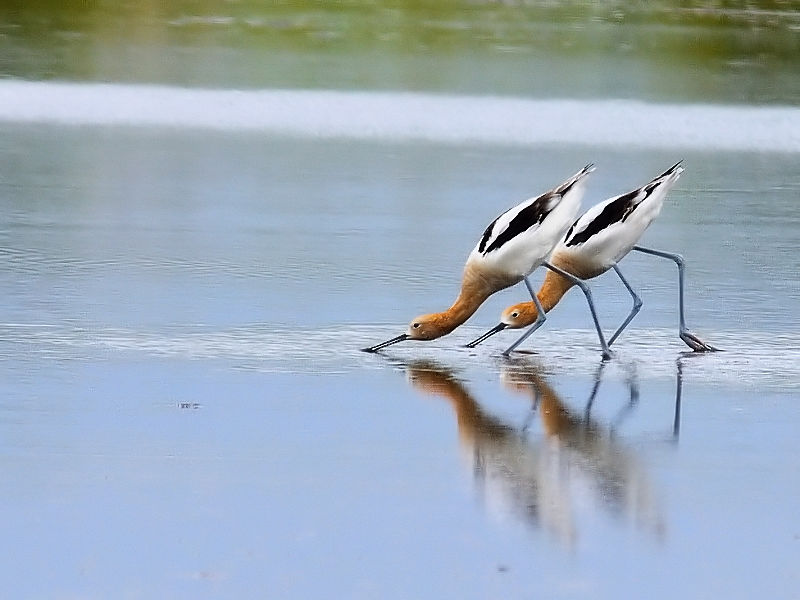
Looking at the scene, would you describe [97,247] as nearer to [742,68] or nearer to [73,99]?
[73,99]

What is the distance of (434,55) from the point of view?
96.6 feet

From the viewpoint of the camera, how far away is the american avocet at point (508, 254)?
920 cm

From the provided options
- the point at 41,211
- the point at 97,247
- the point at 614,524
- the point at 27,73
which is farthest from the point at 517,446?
the point at 27,73

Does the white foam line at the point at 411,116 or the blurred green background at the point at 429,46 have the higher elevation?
the blurred green background at the point at 429,46

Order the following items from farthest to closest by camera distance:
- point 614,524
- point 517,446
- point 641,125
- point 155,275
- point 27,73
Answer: point 27,73 → point 641,125 → point 155,275 → point 517,446 → point 614,524

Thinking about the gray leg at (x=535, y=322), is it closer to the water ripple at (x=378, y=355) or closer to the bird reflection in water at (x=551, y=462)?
the water ripple at (x=378, y=355)

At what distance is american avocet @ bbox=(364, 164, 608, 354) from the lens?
9.20 m

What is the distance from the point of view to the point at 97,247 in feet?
40.6

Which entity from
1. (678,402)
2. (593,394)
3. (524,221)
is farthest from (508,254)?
(678,402)

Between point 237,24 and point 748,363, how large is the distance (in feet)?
84.3

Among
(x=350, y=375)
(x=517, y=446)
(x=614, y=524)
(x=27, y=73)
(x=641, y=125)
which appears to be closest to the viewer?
(x=614, y=524)

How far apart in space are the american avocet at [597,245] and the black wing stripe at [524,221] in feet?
1.34

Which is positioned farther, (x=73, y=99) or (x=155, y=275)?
(x=73, y=99)

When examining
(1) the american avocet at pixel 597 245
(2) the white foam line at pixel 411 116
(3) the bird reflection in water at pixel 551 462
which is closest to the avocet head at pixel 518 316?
(1) the american avocet at pixel 597 245
